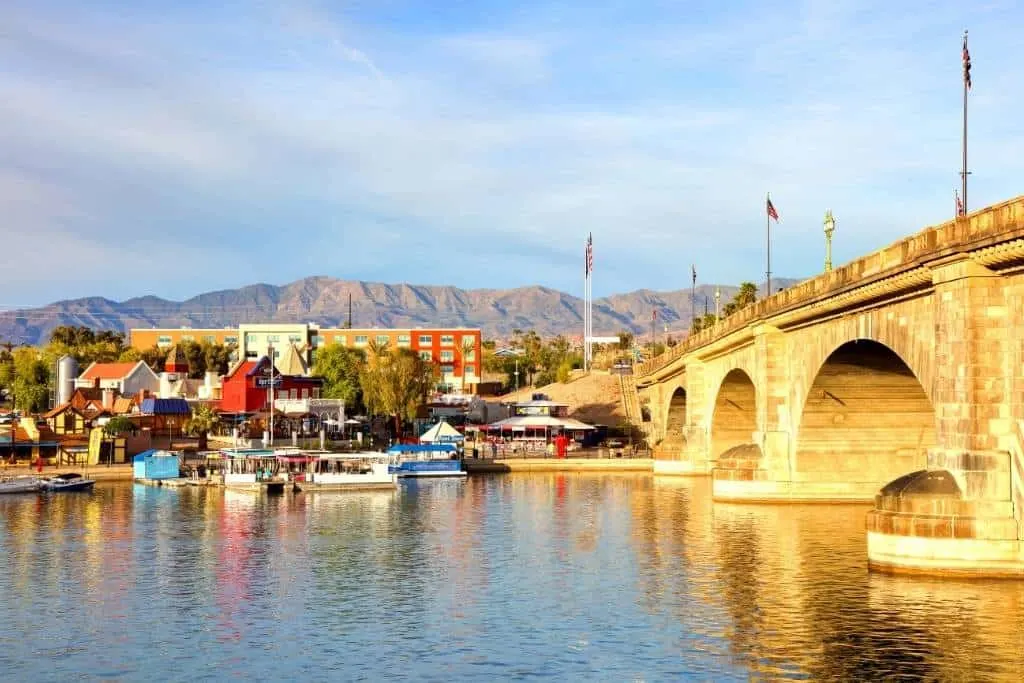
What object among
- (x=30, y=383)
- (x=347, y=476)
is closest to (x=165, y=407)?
(x=347, y=476)

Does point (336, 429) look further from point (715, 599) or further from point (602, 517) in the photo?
point (715, 599)

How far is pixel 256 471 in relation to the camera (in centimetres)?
10175

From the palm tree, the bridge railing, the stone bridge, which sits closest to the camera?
the bridge railing

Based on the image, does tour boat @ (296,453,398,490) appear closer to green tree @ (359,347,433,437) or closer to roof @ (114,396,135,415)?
green tree @ (359,347,433,437)

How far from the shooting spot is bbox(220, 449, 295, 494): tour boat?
321ft

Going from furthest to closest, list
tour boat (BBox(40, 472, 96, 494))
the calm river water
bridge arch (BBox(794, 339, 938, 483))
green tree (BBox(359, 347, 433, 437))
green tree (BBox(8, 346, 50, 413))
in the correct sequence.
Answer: green tree (BBox(8, 346, 50, 413)) → green tree (BBox(359, 347, 433, 437)) → tour boat (BBox(40, 472, 96, 494)) → bridge arch (BBox(794, 339, 938, 483)) → the calm river water

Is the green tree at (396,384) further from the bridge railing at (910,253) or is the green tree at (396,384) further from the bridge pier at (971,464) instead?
the bridge pier at (971,464)

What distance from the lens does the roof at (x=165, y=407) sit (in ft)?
447

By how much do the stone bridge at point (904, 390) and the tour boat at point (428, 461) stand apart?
2463 cm

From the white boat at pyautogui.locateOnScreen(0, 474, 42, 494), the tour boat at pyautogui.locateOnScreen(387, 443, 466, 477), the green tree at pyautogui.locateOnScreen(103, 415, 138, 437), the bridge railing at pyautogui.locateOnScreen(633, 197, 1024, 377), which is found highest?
the bridge railing at pyautogui.locateOnScreen(633, 197, 1024, 377)

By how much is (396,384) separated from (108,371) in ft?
210

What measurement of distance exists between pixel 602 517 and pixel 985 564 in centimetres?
3471

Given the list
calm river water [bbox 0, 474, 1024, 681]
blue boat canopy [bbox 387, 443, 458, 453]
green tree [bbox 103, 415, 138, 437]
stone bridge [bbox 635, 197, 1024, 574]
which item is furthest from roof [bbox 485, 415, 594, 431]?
calm river water [bbox 0, 474, 1024, 681]

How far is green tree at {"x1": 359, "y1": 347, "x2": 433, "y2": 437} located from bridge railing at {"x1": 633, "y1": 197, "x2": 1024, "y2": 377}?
215 feet
